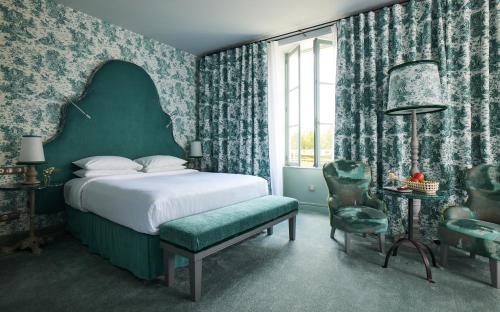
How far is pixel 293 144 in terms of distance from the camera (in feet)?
15.2

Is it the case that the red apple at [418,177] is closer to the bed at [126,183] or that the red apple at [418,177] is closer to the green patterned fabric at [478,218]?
the green patterned fabric at [478,218]

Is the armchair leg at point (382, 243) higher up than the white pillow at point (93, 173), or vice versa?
the white pillow at point (93, 173)

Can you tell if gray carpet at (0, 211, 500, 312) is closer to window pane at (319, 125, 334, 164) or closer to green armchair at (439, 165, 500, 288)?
green armchair at (439, 165, 500, 288)

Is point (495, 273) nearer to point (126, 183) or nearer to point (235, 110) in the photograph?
point (126, 183)

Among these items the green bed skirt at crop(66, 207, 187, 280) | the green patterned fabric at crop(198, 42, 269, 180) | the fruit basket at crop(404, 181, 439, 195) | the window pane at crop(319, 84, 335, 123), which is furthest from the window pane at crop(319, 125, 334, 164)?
the green bed skirt at crop(66, 207, 187, 280)

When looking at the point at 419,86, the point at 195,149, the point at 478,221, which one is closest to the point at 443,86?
the point at 419,86

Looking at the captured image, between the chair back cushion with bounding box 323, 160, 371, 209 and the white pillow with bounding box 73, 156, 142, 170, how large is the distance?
260 cm

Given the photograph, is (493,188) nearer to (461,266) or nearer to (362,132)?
(461,266)

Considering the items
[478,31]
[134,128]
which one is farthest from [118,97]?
[478,31]

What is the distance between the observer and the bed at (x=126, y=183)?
1.98 metres

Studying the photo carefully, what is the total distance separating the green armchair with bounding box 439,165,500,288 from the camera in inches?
72.9

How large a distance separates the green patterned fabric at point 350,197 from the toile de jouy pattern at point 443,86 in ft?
1.63

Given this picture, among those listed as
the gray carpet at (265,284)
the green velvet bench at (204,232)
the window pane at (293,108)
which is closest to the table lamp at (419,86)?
the gray carpet at (265,284)

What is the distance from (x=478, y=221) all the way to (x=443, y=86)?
1468mm
